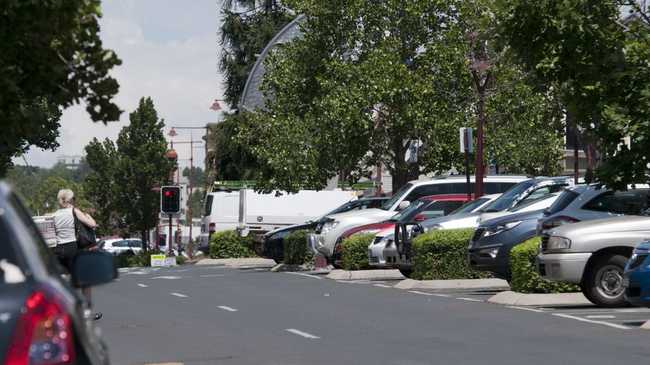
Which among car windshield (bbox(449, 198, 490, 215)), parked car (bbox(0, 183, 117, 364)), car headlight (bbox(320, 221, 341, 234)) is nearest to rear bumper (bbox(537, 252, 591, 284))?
car windshield (bbox(449, 198, 490, 215))

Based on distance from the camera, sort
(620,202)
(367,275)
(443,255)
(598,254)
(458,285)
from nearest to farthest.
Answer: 1. (598,254)
2. (620,202)
3. (458,285)
4. (443,255)
5. (367,275)

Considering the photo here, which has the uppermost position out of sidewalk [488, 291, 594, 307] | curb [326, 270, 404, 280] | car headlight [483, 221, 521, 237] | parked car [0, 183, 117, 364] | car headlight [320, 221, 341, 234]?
car headlight [320, 221, 341, 234]

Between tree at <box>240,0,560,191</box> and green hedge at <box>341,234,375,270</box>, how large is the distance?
30.8ft

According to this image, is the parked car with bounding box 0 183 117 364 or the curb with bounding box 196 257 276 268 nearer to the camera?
the parked car with bounding box 0 183 117 364

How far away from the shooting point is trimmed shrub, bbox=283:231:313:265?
39.9m

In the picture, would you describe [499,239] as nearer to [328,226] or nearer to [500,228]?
[500,228]

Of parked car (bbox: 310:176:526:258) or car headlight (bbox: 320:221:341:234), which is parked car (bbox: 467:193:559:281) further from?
car headlight (bbox: 320:221:341:234)

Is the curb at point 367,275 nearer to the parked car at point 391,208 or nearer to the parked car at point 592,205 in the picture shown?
the parked car at point 391,208

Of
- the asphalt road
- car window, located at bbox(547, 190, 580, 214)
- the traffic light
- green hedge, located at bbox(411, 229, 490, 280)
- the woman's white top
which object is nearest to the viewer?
the asphalt road

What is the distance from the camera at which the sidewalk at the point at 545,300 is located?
20.9m

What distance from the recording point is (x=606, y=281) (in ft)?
64.0

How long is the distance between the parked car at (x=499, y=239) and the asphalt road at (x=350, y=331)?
63cm

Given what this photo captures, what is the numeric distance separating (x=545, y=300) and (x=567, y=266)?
1.67m

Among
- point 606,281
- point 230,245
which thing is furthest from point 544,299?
point 230,245
